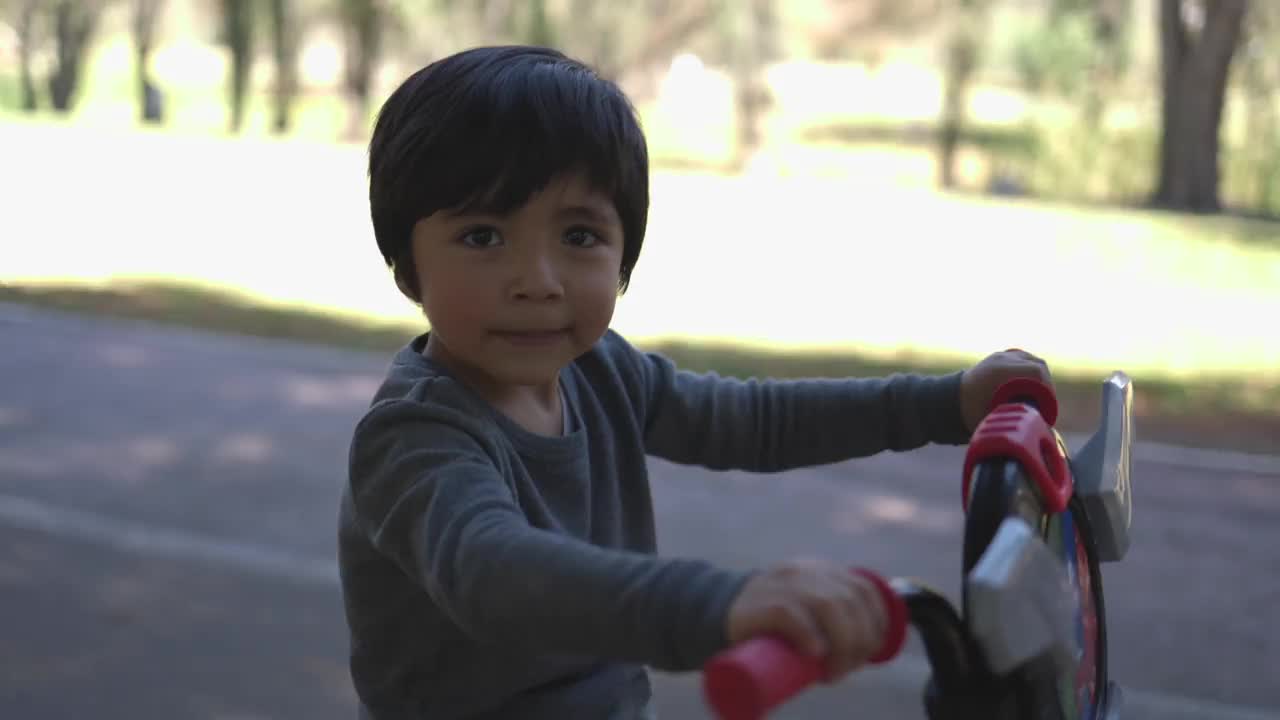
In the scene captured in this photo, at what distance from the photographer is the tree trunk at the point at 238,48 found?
102 ft

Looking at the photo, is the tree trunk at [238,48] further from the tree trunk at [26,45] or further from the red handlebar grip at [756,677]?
the red handlebar grip at [756,677]

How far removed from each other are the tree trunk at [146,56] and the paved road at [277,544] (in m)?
25.3

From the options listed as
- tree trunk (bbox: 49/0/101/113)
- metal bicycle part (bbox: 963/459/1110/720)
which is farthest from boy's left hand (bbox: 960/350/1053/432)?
tree trunk (bbox: 49/0/101/113)

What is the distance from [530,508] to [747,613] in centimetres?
67

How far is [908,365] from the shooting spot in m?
10.3

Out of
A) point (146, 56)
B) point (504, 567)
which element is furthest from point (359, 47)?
point (504, 567)

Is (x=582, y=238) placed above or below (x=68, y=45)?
above

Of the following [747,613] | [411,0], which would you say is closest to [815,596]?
[747,613]

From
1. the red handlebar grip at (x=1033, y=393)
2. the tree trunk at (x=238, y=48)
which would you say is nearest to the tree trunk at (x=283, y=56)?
the tree trunk at (x=238, y=48)

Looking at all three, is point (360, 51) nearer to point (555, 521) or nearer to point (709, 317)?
point (709, 317)

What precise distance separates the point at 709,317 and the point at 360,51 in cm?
2045

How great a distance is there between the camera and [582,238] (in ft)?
5.65

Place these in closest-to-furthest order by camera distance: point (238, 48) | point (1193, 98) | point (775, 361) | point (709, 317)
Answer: point (775, 361), point (709, 317), point (1193, 98), point (238, 48)

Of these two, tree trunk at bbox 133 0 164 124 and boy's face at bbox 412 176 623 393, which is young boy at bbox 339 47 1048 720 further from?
tree trunk at bbox 133 0 164 124
